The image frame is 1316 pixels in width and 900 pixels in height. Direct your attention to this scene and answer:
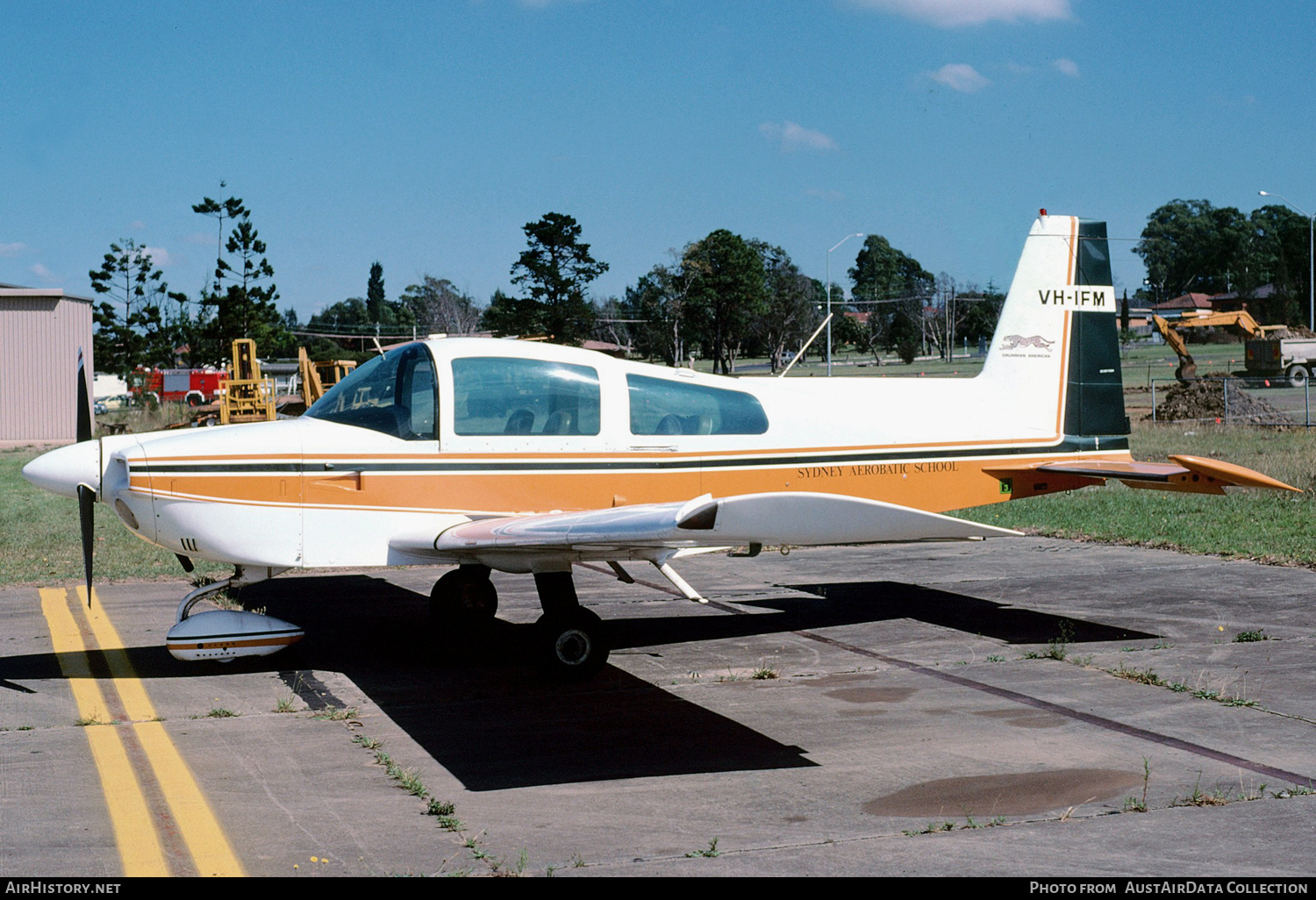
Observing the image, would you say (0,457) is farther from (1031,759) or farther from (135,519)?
(1031,759)

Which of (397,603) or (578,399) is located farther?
(397,603)

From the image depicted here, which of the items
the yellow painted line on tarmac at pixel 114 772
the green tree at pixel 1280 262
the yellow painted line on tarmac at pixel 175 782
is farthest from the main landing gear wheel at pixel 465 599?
the green tree at pixel 1280 262

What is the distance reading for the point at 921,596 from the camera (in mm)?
10133

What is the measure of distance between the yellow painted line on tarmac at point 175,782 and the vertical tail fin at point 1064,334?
6724mm

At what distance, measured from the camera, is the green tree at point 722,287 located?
7381 cm

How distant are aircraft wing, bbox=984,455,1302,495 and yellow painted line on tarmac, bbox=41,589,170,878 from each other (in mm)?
6094

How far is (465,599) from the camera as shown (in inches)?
347

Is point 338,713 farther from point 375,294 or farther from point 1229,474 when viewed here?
point 375,294

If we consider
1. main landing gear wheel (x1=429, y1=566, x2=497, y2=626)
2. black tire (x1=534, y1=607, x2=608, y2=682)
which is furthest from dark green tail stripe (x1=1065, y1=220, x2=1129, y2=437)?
main landing gear wheel (x1=429, y1=566, x2=497, y2=626)

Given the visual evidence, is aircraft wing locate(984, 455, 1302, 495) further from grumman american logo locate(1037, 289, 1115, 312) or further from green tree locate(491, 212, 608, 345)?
green tree locate(491, 212, 608, 345)

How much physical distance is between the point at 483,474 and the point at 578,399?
33.1 inches

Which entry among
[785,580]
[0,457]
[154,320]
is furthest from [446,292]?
[785,580]

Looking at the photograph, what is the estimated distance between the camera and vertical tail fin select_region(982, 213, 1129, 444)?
9438 millimetres

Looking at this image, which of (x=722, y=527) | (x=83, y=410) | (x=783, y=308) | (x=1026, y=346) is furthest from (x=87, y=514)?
(x=783, y=308)
